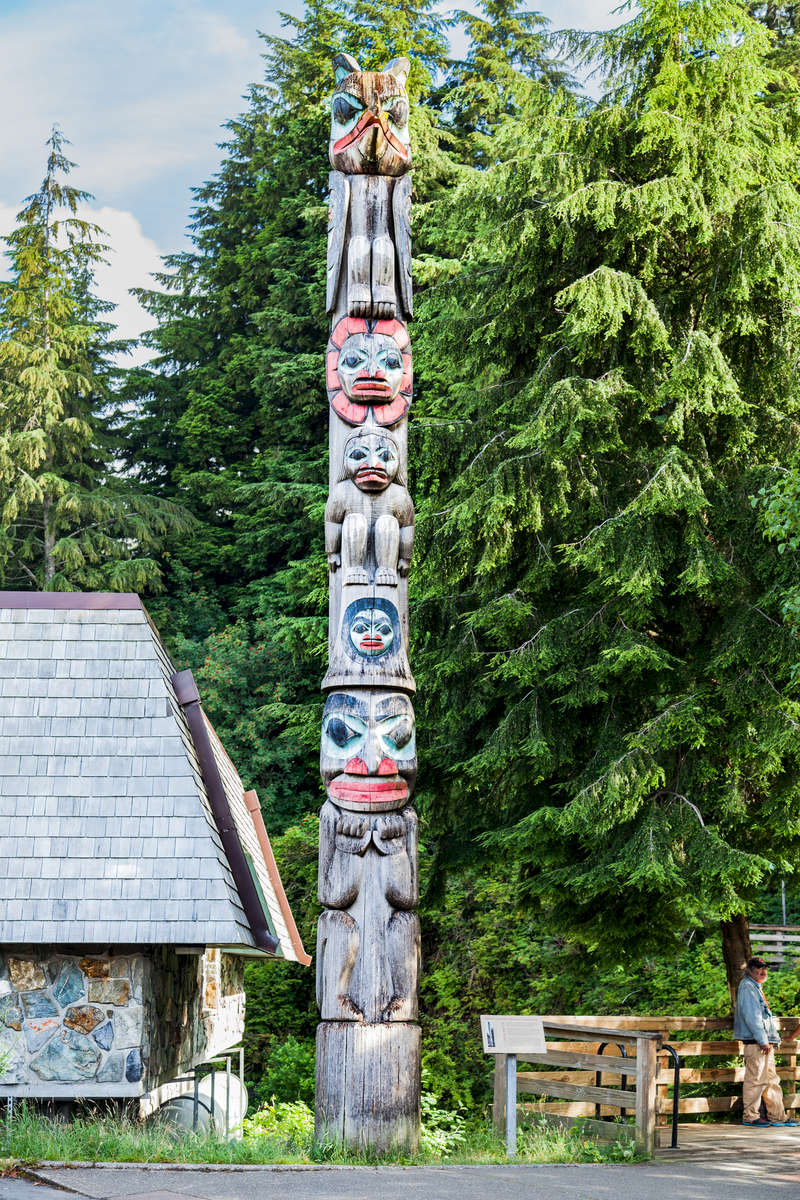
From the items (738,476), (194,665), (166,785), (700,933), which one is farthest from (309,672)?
(166,785)

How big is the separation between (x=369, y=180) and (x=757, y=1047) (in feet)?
26.5

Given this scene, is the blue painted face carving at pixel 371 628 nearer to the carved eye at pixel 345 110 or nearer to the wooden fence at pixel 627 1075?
the wooden fence at pixel 627 1075

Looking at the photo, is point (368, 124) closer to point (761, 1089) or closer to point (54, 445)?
point (761, 1089)

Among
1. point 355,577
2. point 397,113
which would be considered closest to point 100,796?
point 355,577

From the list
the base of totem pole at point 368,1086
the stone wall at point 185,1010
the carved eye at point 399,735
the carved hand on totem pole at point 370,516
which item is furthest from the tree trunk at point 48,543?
the base of totem pole at point 368,1086

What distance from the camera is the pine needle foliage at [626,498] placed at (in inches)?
430

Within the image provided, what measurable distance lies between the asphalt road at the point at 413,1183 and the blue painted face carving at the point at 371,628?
3.52 metres

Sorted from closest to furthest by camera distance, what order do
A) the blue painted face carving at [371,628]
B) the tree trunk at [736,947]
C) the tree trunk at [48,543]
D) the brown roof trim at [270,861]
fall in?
the blue painted face carving at [371,628] → the tree trunk at [736,947] → the brown roof trim at [270,861] → the tree trunk at [48,543]

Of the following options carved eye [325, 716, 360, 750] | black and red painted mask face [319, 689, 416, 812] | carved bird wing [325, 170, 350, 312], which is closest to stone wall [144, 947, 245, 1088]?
black and red painted mask face [319, 689, 416, 812]

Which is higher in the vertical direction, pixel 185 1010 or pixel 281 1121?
pixel 185 1010

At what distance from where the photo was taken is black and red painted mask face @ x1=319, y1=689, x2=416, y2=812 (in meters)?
8.78

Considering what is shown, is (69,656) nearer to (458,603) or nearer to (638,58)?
(458,603)

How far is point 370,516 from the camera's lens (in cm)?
946

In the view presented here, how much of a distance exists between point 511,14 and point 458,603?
64.9 ft
